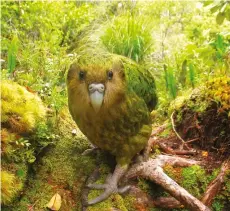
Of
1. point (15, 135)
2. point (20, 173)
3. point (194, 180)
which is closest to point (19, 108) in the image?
point (15, 135)

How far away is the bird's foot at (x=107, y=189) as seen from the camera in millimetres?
1974

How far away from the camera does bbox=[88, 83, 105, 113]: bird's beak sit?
1622mm

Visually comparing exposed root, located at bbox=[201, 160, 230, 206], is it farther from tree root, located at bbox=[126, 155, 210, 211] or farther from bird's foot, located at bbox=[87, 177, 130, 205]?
bird's foot, located at bbox=[87, 177, 130, 205]

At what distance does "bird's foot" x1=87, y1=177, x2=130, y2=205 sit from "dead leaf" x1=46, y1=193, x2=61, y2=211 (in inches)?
7.3

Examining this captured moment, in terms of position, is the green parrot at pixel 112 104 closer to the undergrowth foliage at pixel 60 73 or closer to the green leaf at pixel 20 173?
the undergrowth foliage at pixel 60 73

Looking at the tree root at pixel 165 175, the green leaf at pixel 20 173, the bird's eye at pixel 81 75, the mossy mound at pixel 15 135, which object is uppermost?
the bird's eye at pixel 81 75

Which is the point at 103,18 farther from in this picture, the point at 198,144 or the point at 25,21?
the point at 198,144

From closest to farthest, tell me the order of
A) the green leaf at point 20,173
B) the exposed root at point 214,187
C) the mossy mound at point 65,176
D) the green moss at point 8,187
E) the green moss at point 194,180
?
the green moss at point 8,187
the green leaf at point 20,173
the mossy mound at point 65,176
the exposed root at point 214,187
the green moss at point 194,180

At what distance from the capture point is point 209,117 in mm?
2529

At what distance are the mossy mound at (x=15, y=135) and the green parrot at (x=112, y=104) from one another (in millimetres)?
273

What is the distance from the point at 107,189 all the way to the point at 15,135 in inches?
26.2

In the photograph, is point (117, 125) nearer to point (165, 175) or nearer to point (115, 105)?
point (115, 105)

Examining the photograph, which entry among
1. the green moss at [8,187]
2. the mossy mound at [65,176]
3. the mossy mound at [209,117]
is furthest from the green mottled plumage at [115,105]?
the mossy mound at [209,117]

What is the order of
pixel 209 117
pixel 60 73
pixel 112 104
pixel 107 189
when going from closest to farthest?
1. pixel 112 104
2. pixel 107 189
3. pixel 209 117
4. pixel 60 73
